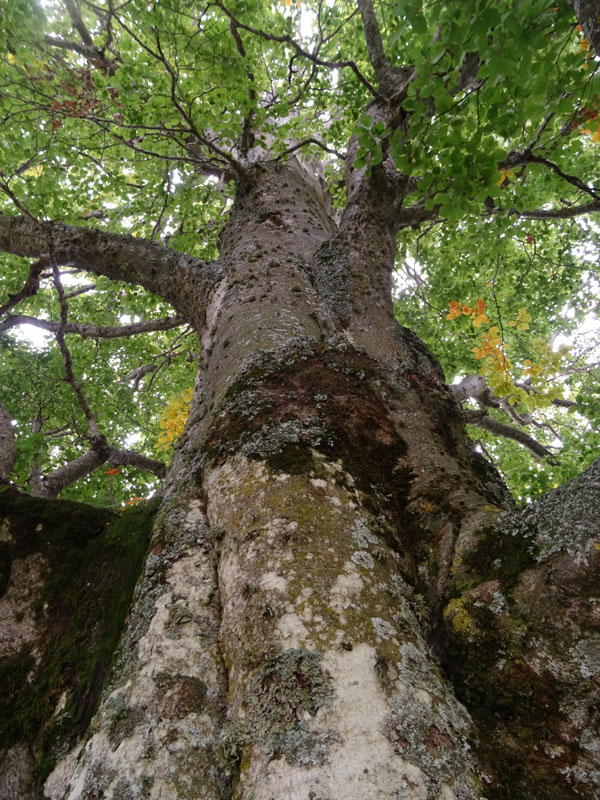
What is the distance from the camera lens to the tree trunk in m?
1.16

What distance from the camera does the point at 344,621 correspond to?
138 cm

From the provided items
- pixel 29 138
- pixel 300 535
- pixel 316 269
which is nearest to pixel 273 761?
pixel 300 535

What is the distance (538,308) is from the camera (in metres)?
8.21

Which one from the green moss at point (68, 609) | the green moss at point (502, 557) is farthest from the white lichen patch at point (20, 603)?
the green moss at point (502, 557)

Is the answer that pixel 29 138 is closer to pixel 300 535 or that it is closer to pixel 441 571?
pixel 300 535

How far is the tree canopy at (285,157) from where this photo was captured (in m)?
2.89

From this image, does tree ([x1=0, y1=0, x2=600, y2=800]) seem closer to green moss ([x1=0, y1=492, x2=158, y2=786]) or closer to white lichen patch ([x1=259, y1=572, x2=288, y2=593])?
white lichen patch ([x1=259, y1=572, x2=288, y2=593])

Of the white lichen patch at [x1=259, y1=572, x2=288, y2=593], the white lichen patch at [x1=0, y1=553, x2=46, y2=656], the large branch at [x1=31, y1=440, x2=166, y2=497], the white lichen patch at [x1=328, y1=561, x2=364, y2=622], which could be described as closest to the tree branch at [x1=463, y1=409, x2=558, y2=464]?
the large branch at [x1=31, y1=440, x2=166, y2=497]

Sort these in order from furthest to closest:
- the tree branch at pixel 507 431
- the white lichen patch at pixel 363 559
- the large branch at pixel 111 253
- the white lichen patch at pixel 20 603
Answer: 1. the tree branch at pixel 507 431
2. the large branch at pixel 111 253
3. the white lichen patch at pixel 20 603
4. the white lichen patch at pixel 363 559

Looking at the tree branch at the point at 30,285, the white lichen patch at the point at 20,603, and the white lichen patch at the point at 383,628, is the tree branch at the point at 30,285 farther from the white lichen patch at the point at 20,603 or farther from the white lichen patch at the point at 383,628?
the white lichen patch at the point at 383,628

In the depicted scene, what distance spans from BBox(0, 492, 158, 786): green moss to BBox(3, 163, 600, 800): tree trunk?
5.8 inches

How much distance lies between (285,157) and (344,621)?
463 cm

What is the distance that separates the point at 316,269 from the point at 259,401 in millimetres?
1734

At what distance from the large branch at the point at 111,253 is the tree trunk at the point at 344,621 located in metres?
1.68
